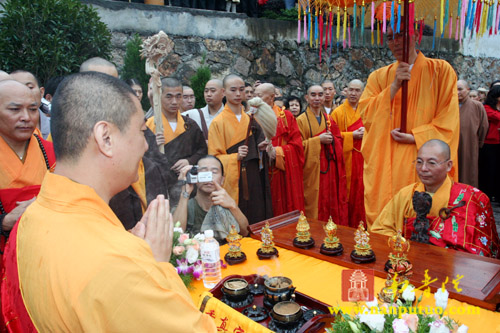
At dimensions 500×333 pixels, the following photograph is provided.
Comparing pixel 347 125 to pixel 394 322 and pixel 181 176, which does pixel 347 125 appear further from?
pixel 394 322

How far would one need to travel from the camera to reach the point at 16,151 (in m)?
2.27

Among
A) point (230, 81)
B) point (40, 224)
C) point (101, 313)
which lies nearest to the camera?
point (101, 313)

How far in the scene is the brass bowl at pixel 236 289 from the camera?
175 centimetres

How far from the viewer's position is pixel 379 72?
3.59m

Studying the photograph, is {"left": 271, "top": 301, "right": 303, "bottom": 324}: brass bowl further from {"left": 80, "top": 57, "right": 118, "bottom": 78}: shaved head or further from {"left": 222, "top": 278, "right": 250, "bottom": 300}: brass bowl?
{"left": 80, "top": 57, "right": 118, "bottom": 78}: shaved head

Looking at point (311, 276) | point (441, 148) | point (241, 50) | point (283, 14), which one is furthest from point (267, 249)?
point (283, 14)

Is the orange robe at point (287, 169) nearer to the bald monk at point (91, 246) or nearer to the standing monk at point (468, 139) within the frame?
the standing monk at point (468, 139)

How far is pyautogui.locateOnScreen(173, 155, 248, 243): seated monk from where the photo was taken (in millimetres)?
2734

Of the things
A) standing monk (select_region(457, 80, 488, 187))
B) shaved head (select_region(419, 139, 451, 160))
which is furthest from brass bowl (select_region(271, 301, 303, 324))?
standing monk (select_region(457, 80, 488, 187))

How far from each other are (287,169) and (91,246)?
3923 millimetres

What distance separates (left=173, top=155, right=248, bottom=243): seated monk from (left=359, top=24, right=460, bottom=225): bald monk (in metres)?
1.40

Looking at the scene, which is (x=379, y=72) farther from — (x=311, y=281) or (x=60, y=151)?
(x=60, y=151)

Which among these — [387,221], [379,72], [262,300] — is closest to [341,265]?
[262,300]

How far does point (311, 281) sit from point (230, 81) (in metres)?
2.80
